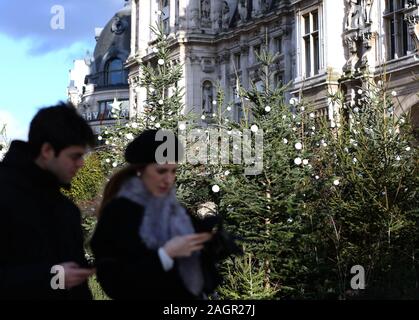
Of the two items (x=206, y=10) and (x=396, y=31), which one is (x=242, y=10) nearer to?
(x=206, y=10)

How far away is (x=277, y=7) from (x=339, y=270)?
26.8m

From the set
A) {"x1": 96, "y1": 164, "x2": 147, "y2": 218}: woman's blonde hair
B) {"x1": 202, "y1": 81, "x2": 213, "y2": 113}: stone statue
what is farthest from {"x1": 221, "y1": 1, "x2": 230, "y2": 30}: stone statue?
{"x1": 96, "y1": 164, "x2": 147, "y2": 218}: woman's blonde hair

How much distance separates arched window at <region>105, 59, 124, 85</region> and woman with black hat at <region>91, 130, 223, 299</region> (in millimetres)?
79103

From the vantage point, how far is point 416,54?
2609 cm

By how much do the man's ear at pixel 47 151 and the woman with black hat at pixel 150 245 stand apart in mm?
366

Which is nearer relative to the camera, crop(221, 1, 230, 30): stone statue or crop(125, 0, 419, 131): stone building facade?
crop(125, 0, 419, 131): stone building facade

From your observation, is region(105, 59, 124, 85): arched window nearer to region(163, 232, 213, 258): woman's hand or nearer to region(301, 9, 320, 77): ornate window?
region(301, 9, 320, 77): ornate window

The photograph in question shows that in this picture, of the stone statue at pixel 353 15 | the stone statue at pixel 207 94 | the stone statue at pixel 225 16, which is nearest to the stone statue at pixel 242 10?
the stone statue at pixel 225 16

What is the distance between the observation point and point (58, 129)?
12.7 ft

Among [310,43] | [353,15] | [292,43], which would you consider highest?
[292,43]

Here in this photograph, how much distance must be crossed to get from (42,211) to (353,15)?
88.6ft

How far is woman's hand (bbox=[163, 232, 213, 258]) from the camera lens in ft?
11.8

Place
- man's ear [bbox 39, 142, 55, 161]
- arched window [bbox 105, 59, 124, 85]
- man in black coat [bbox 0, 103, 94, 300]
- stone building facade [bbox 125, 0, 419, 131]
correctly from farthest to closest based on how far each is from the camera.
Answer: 1. arched window [bbox 105, 59, 124, 85]
2. stone building facade [bbox 125, 0, 419, 131]
3. man's ear [bbox 39, 142, 55, 161]
4. man in black coat [bbox 0, 103, 94, 300]

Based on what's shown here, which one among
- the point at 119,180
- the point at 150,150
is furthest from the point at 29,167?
the point at 150,150
